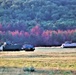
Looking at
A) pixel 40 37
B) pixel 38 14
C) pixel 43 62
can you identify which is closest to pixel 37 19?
pixel 38 14

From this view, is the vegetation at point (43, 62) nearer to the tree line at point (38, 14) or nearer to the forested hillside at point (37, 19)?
the forested hillside at point (37, 19)

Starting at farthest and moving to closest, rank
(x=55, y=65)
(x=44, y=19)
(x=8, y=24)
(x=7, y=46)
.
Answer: (x=44, y=19), (x=8, y=24), (x=7, y=46), (x=55, y=65)

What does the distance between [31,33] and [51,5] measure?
110 feet

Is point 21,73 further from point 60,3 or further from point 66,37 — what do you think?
point 60,3

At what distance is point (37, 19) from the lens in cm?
10156

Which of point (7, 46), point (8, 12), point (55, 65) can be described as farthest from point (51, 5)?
point (55, 65)

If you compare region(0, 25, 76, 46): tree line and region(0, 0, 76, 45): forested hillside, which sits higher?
region(0, 0, 76, 45): forested hillside

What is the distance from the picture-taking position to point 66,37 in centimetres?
7631

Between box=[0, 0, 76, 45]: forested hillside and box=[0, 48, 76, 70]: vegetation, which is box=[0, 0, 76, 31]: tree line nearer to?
box=[0, 0, 76, 45]: forested hillside

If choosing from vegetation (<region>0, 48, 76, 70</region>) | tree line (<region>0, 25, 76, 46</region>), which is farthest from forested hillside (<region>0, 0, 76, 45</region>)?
vegetation (<region>0, 48, 76, 70</region>)

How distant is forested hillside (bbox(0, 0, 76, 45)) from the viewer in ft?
254

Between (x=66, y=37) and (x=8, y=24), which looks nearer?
(x=66, y=37)

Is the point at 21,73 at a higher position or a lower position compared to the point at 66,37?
higher

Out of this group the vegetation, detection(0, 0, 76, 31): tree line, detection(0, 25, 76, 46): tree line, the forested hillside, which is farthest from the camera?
detection(0, 0, 76, 31): tree line
